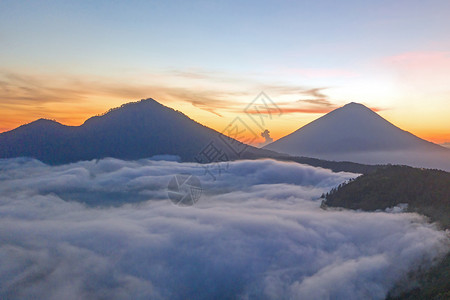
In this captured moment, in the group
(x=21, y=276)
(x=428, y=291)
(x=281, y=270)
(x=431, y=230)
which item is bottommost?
(x=21, y=276)

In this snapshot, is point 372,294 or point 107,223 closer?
point 372,294

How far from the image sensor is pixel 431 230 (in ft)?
307

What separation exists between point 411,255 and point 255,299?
44.7 m

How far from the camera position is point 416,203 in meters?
117

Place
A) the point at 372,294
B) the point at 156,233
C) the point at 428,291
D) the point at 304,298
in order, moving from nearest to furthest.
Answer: the point at 428,291 → the point at 372,294 → the point at 304,298 → the point at 156,233

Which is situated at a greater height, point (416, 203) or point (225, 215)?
point (416, 203)

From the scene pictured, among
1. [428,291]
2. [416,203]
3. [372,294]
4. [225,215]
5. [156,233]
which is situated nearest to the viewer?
[428,291]

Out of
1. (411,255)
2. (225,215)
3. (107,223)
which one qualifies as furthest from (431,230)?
(107,223)

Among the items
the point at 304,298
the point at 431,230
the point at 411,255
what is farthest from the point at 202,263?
the point at 431,230

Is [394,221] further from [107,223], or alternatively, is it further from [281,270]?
[107,223]

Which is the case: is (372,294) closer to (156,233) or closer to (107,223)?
(156,233)

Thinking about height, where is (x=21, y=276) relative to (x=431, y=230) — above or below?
below

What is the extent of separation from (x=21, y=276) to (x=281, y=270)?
87.8 m

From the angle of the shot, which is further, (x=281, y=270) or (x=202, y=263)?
(x=202, y=263)
